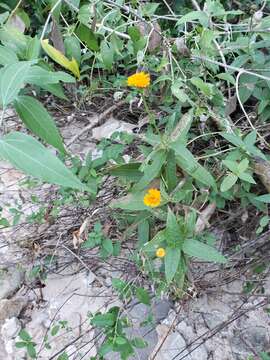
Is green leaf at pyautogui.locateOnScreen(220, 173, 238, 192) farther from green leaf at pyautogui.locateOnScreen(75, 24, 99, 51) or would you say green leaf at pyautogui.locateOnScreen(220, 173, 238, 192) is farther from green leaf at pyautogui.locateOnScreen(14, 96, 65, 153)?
green leaf at pyautogui.locateOnScreen(75, 24, 99, 51)

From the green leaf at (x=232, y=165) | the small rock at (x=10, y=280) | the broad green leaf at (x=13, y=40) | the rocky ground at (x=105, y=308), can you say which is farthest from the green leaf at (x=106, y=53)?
the small rock at (x=10, y=280)

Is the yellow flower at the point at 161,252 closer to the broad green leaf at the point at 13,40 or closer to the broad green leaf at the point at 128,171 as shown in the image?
the broad green leaf at the point at 128,171

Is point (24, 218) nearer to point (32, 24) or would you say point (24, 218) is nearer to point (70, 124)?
point (70, 124)

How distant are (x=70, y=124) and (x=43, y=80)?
1.13 m

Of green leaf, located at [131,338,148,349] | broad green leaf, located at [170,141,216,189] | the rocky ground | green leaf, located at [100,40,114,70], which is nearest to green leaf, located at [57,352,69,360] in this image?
the rocky ground

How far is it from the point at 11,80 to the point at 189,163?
0.52 m

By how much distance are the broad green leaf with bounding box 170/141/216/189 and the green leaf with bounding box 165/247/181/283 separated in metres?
0.23

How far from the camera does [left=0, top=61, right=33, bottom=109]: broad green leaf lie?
97 cm

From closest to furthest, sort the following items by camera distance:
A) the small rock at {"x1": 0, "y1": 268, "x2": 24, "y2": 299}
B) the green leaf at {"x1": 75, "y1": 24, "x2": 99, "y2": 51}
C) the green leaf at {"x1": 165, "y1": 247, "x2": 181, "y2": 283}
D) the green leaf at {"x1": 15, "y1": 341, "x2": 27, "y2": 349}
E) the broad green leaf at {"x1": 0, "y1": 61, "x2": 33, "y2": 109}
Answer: the broad green leaf at {"x1": 0, "y1": 61, "x2": 33, "y2": 109} → the green leaf at {"x1": 165, "y1": 247, "x2": 181, "y2": 283} → the green leaf at {"x1": 15, "y1": 341, "x2": 27, "y2": 349} → the green leaf at {"x1": 75, "y1": 24, "x2": 99, "y2": 51} → the small rock at {"x1": 0, "y1": 268, "x2": 24, "y2": 299}

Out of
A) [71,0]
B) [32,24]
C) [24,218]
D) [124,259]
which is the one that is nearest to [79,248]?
[124,259]

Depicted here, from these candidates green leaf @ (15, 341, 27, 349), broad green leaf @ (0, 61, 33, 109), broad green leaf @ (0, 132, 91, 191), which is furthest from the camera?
green leaf @ (15, 341, 27, 349)

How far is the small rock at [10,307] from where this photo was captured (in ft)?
5.32

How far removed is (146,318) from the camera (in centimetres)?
153

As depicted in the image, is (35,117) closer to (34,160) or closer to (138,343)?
(34,160)
